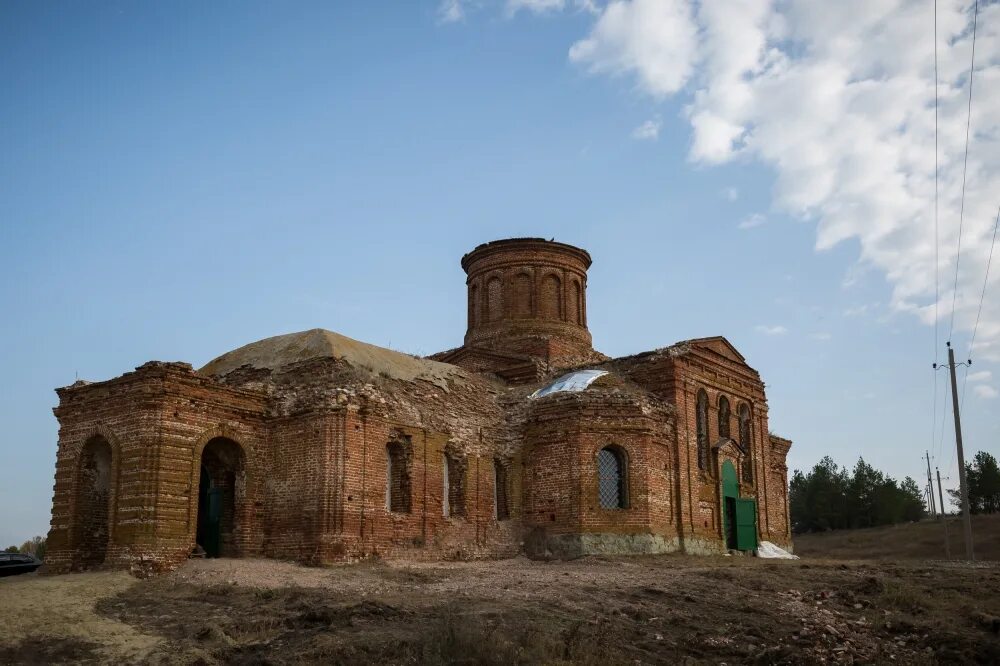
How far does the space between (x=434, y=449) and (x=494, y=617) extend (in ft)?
29.8

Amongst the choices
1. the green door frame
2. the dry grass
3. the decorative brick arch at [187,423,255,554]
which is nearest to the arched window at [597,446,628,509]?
the green door frame

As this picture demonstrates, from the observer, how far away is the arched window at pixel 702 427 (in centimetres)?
2558

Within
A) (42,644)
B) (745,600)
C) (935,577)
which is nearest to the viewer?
(42,644)

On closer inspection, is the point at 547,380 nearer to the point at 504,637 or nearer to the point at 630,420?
the point at 630,420

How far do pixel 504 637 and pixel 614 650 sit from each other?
4.68 ft

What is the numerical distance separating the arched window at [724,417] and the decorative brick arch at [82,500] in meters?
16.7

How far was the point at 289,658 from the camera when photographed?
1142cm

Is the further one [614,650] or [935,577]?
[935,577]

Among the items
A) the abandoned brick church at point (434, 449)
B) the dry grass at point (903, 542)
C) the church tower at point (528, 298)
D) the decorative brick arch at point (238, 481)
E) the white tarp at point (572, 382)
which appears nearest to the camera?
the decorative brick arch at point (238, 481)

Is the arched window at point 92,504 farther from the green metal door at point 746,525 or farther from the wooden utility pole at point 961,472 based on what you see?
the wooden utility pole at point 961,472

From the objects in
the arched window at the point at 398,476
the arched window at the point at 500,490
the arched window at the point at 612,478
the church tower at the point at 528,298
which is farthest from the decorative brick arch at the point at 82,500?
the church tower at the point at 528,298

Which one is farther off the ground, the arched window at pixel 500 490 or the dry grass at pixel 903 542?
→ the arched window at pixel 500 490

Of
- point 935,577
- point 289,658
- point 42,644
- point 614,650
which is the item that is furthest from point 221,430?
point 935,577

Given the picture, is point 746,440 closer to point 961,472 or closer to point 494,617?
point 961,472
